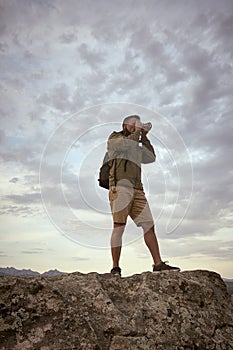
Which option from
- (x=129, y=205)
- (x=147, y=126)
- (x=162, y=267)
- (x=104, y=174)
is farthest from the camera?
(x=147, y=126)

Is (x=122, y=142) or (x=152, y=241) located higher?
(x=122, y=142)

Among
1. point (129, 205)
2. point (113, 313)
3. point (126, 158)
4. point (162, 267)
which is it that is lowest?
point (113, 313)

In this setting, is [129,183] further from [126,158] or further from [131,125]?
[131,125]

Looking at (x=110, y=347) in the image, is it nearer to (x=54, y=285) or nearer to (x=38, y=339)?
(x=38, y=339)

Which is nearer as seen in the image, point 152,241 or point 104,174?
point 152,241

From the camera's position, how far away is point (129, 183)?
6.14 metres

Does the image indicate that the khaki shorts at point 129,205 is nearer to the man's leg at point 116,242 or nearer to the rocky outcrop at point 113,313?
the man's leg at point 116,242

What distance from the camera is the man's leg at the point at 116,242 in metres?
5.58

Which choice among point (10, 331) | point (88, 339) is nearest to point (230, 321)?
point (88, 339)

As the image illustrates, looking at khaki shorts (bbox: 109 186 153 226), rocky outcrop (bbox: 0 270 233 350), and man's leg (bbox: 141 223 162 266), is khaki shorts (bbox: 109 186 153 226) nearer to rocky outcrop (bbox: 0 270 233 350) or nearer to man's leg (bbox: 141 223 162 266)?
man's leg (bbox: 141 223 162 266)

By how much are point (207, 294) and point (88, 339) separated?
1691mm

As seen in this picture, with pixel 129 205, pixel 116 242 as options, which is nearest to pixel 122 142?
pixel 129 205

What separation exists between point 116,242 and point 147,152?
1.85 m

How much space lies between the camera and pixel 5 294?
358 cm
